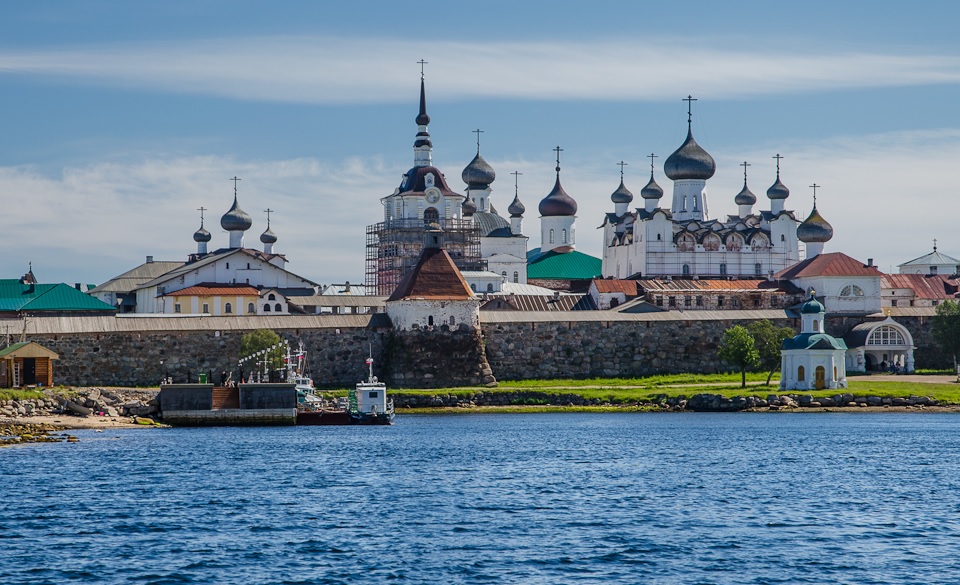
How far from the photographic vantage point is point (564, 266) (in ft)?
323

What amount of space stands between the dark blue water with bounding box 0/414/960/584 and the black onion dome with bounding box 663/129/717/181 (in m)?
43.8

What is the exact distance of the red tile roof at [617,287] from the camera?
80.9m

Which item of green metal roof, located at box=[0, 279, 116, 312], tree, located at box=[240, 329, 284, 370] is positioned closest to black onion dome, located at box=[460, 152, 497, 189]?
green metal roof, located at box=[0, 279, 116, 312]

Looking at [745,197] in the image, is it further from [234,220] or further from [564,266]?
[234,220]

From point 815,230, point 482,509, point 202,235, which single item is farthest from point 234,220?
point 482,509

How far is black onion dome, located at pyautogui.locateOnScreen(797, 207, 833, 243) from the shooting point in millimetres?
85963

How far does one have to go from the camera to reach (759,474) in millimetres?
35406

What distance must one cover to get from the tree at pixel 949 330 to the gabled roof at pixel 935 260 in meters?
46.5

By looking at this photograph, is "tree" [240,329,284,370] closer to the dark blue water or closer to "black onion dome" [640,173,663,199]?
the dark blue water

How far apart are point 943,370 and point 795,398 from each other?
1495 cm

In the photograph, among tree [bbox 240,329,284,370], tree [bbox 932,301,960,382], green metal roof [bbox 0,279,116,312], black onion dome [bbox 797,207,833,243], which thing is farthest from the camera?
black onion dome [bbox 797,207,833,243]

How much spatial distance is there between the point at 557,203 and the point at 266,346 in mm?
41782

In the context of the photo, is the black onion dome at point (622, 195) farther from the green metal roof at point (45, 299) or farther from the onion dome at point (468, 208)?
the green metal roof at point (45, 299)

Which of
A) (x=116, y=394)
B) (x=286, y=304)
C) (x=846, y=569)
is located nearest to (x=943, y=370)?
(x=286, y=304)
